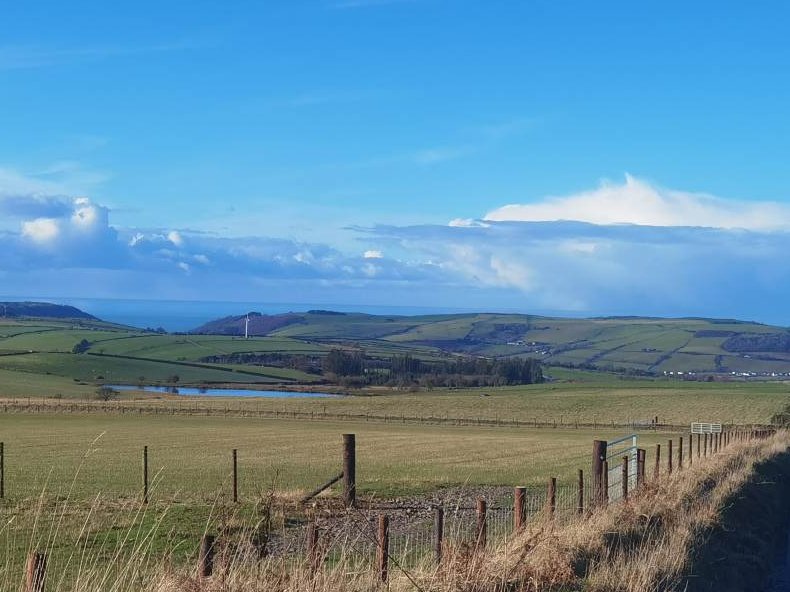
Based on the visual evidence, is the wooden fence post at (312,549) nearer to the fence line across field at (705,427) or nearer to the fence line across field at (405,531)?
the fence line across field at (405,531)

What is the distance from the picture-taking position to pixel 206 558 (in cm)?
732

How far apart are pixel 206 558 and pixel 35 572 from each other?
1.68 metres

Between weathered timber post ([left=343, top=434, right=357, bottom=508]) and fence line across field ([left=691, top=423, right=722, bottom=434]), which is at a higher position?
weathered timber post ([left=343, top=434, right=357, bottom=508])

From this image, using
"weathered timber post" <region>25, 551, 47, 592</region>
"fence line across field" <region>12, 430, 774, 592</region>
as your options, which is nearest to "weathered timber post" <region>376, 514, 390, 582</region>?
"fence line across field" <region>12, 430, 774, 592</region>

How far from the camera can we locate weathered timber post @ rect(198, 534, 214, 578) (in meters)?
7.23

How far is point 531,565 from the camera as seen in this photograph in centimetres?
964

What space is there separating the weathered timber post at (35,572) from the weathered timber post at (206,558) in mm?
1400

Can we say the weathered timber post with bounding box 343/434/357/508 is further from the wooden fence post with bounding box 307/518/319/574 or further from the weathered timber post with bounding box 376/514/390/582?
A: the wooden fence post with bounding box 307/518/319/574

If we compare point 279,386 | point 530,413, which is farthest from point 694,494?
point 279,386

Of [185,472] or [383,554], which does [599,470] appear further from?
[185,472]

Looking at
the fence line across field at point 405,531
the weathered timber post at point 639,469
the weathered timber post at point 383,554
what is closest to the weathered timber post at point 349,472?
the fence line across field at point 405,531

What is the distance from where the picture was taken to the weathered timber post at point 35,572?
19.0 feet

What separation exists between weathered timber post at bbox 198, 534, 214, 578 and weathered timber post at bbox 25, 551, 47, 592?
1400mm

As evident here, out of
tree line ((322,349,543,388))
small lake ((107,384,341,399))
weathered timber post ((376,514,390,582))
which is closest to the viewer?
weathered timber post ((376,514,390,582))
